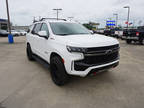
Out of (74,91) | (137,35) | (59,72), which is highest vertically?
(137,35)

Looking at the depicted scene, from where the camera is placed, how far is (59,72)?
2.72 meters

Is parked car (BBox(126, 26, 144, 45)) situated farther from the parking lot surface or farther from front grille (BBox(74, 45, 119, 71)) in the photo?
front grille (BBox(74, 45, 119, 71))

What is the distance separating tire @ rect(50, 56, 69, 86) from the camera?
2.61m

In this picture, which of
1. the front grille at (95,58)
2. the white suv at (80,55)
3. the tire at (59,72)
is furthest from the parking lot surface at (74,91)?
the front grille at (95,58)

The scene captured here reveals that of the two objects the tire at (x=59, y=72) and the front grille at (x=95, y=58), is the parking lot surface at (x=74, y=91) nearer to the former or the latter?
the tire at (x=59, y=72)

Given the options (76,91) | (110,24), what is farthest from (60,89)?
(110,24)

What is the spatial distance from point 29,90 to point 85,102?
4.81 feet

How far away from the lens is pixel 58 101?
236cm

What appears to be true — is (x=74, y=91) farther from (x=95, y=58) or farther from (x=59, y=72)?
(x=95, y=58)

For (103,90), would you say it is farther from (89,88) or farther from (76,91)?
(76,91)

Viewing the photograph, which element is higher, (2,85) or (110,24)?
(110,24)

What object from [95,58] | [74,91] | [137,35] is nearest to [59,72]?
[74,91]

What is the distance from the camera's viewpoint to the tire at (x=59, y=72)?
2.61 metres

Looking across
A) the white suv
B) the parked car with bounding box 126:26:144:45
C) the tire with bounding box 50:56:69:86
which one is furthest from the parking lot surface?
the parked car with bounding box 126:26:144:45
